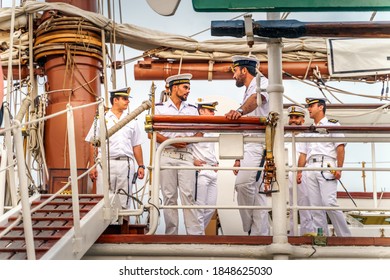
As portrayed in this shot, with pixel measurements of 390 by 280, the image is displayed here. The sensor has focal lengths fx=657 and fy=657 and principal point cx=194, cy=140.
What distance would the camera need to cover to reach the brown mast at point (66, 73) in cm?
643

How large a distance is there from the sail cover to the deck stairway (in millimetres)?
3804

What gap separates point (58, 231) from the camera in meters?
3.60

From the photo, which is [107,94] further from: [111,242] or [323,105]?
[111,242]

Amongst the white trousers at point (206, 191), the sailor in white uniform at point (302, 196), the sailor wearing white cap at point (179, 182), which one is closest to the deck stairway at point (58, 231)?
the sailor wearing white cap at point (179, 182)

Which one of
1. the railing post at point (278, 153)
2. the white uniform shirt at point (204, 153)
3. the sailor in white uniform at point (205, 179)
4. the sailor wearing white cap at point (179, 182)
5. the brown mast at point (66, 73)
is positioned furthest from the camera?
the brown mast at point (66, 73)

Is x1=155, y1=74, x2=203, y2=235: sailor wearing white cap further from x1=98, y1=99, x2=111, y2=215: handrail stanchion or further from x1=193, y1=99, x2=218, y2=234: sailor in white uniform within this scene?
x1=98, y1=99, x2=111, y2=215: handrail stanchion

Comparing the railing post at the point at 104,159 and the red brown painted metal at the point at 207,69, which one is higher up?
the red brown painted metal at the point at 207,69

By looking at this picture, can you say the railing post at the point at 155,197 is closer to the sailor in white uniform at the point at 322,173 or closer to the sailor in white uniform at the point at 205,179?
the sailor in white uniform at the point at 205,179

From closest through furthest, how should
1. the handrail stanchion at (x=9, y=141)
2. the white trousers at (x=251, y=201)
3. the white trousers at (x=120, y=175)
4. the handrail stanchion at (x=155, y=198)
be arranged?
the handrail stanchion at (x=9, y=141) < the handrail stanchion at (x=155, y=198) < the white trousers at (x=251, y=201) < the white trousers at (x=120, y=175)

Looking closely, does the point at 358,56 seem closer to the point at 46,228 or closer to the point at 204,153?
the point at 204,153

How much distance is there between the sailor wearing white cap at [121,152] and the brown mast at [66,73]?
303 millimetres

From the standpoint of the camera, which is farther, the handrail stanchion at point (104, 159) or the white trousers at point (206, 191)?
the white trousers at point (206, 191)

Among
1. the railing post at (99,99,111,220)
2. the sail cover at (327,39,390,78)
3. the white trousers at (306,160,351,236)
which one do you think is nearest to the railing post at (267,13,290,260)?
the railing post at (99,99,111,220)
